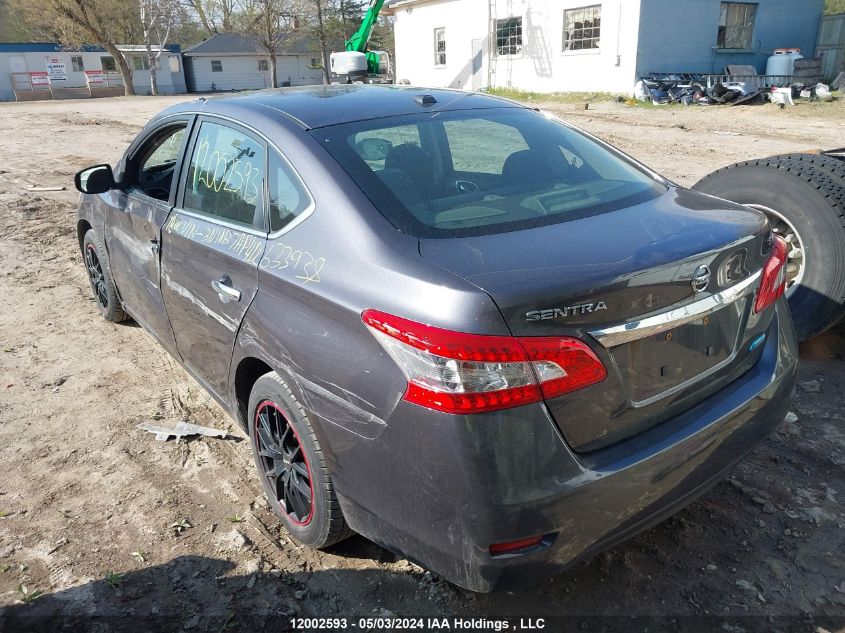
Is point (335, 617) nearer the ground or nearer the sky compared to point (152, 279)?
nearer the ground

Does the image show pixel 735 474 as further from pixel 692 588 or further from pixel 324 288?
pixel 324 288

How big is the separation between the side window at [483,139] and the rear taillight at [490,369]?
129 centimetres

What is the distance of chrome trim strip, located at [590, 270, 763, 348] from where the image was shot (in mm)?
2031

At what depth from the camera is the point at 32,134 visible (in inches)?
826

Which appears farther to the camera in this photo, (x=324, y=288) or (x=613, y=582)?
(x=613, y=582)

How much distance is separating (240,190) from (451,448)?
1672 millimetres

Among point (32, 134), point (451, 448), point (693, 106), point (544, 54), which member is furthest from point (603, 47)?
point (451, 448)

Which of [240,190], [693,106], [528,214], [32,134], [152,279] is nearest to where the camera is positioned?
[528,214]

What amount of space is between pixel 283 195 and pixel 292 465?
109 centimetres

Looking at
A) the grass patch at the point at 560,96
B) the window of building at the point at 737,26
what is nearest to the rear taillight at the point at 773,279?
the grass patch at the point at 560,96

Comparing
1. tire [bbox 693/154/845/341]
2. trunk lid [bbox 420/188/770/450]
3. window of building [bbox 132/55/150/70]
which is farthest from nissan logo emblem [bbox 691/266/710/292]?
window of building [bbox 132/55/150/70]

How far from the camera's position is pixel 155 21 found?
49.9 m

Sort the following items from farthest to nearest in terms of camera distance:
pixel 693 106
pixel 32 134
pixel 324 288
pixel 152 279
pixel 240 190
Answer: pixel 32 134
pixel 693 106
pixel 152 279
pixel 240 190
pixel 324 288

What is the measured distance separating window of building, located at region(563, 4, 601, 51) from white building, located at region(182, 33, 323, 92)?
36290 millimetres
